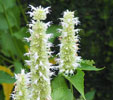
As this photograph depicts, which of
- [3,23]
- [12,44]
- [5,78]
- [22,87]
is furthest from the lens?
[12,44]

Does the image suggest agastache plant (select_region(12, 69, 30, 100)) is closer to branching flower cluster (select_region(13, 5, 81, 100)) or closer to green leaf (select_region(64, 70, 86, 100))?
branching flower cluster (select_region(13, 5, 81, 100))

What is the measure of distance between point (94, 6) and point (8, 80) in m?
1.46

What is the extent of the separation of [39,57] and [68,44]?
0.28 meters

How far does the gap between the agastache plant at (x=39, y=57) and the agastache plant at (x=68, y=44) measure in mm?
213

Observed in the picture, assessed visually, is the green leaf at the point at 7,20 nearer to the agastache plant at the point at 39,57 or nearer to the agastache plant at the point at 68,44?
the agastache plant at the point at 68,44

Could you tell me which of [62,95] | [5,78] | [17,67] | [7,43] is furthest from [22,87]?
[7,43]

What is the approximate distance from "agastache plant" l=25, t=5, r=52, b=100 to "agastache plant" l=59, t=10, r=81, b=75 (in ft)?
0.70

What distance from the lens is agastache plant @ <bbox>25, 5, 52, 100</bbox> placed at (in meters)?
0.92

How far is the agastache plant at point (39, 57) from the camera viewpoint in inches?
36.2

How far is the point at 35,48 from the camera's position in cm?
93

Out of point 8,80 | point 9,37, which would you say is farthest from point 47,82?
point 9,37

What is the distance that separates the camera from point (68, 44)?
120 centimetres

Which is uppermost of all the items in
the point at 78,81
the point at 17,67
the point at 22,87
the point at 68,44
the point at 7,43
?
the point at 7,43

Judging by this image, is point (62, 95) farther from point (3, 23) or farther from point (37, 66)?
point (3, 23)
